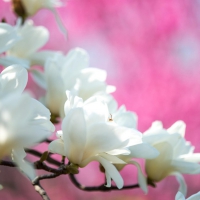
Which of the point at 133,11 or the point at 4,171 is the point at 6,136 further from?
the point at 133,11

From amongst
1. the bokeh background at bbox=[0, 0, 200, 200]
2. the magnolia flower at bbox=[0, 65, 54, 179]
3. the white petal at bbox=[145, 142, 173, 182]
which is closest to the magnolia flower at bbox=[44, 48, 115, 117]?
the white petal at bbox=[145, 142, 173, 182]

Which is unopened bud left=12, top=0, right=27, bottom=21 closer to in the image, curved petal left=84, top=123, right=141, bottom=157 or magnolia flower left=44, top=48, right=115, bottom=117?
magnolia flower left=44, top=48, right=115, bottom=117

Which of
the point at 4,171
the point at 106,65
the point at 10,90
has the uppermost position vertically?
the point at 10,90

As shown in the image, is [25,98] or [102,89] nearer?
[25,98]

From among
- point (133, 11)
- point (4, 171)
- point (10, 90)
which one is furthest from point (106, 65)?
point (10, 90)

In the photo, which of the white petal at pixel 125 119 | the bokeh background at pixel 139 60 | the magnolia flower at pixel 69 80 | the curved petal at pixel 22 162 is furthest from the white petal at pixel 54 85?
the bokeh background at pixel 139 60

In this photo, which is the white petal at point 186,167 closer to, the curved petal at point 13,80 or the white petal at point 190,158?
the white petal at point 190,158

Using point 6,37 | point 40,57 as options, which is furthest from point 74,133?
point 40,57
